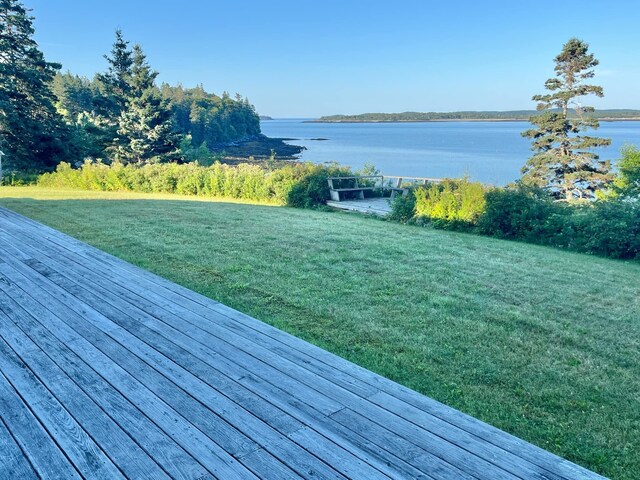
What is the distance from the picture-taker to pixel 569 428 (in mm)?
2416

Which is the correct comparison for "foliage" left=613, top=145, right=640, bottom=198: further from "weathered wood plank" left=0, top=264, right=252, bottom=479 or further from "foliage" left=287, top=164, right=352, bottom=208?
"weathered wood plank" left=0, top=264, right=252, bottom=479

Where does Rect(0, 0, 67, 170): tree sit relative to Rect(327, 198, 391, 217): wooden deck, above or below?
above

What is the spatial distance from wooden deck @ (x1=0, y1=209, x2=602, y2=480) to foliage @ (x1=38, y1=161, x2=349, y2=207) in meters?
10.1

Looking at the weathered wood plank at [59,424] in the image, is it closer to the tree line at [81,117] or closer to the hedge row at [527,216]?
the hedge row at [527,216]

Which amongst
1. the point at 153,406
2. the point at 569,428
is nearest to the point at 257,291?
the point at 153,406

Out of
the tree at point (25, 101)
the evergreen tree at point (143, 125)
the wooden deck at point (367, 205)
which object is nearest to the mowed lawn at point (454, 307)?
the wooden deck at point (367, 205)

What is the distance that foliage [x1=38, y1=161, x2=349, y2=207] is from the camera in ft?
43.2

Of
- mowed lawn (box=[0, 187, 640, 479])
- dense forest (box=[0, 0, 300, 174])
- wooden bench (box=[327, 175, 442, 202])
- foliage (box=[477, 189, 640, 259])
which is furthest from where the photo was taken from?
dense forest (box=[0, 0, 300, 174])

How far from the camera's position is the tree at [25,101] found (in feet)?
72.4

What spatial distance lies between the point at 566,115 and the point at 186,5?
21.7m

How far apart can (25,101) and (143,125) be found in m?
6.18

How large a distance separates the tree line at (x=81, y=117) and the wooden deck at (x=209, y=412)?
Answer: 76.8 ft

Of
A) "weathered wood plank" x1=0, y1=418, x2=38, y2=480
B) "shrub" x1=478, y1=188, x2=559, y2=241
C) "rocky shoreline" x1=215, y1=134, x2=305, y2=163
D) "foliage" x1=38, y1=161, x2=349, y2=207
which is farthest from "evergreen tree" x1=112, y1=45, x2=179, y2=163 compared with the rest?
"weathered wood plank" x1=0, y1=418, x2=38, y2=480

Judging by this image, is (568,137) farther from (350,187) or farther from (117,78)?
(117,78)
